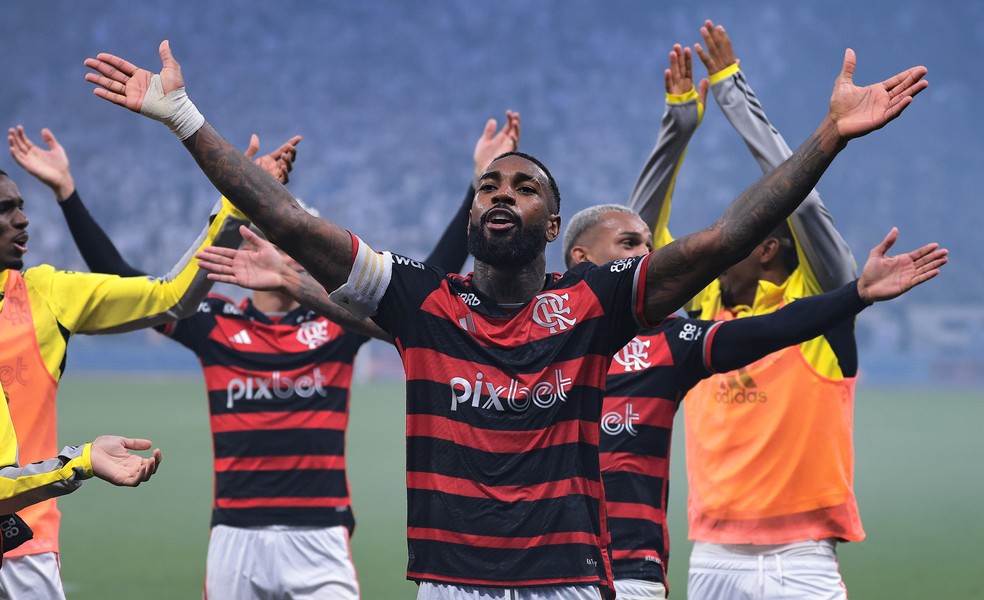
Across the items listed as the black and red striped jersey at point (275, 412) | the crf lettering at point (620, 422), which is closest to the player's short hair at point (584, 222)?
the crf lettering at point (620, 422)

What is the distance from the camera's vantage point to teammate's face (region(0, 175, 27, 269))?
4.91 m

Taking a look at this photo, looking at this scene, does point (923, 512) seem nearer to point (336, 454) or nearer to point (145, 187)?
point (336, 454)

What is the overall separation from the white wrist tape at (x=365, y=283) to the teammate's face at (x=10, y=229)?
1.89 m

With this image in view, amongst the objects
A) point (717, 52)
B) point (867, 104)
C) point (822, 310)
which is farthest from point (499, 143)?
point (867, 104)

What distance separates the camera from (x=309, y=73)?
57500mm

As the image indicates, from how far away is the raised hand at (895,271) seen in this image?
4.27m

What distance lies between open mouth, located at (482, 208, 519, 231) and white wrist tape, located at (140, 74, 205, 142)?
3.30 ft

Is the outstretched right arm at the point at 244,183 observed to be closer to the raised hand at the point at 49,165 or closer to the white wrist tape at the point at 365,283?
the white wrist tape at the point at 365,283

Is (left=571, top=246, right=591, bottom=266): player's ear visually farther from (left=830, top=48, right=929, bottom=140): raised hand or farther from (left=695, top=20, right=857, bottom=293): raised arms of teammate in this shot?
(left=830, top=48, right=929, bottom=140): raised hand

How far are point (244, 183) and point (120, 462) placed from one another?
96 centimetres

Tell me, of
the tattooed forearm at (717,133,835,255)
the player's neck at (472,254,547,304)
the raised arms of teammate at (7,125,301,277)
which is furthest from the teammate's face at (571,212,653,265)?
the raised arms of teammate at (7,125,301,277)

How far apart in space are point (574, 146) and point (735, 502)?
5167cm

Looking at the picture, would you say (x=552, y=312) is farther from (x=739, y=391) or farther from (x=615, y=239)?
(x=739, y=391)

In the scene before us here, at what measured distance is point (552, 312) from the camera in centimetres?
386
